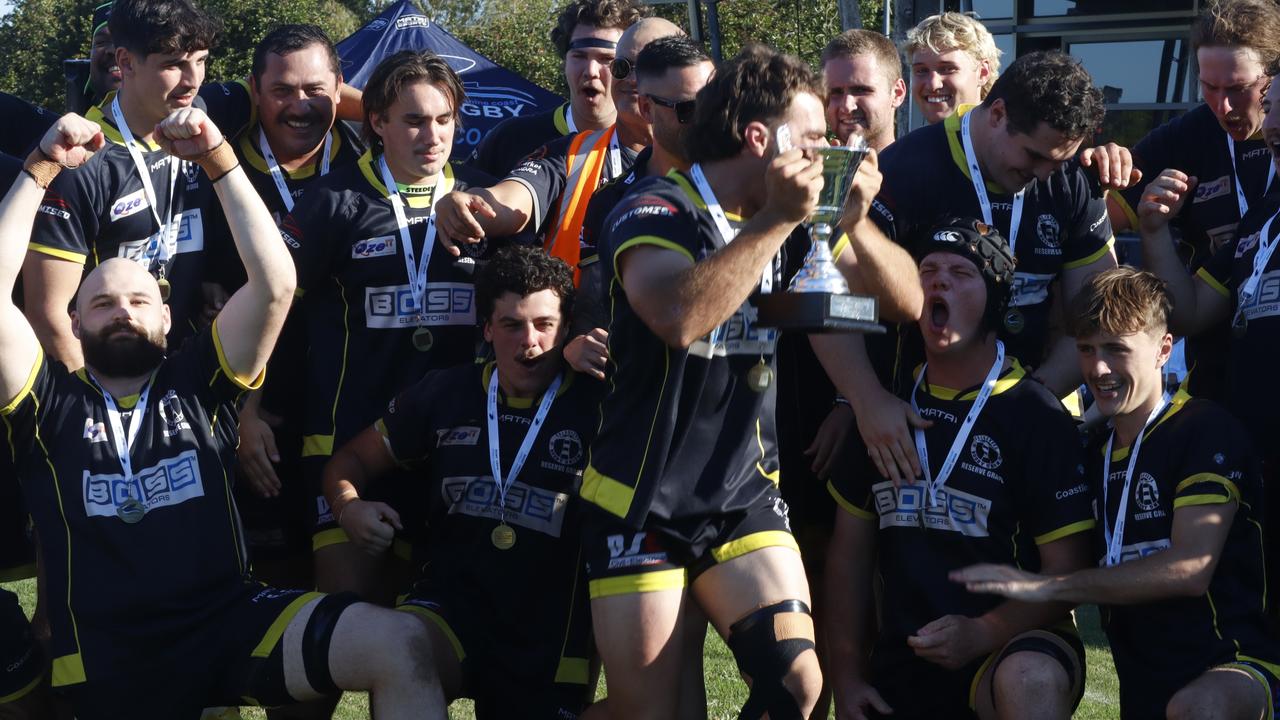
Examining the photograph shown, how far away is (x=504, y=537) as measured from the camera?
185 inches

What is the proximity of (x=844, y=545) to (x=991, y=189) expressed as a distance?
1339mm

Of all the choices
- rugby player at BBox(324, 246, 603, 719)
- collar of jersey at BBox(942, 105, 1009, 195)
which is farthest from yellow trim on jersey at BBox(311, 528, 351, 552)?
collar of jersey at BBox(942, 105, 1009, 195)

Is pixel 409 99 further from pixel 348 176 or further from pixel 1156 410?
pixel 1156 410

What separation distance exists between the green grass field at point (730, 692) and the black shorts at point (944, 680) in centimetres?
157

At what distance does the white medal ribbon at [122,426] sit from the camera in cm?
445

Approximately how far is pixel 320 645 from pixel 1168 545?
270 cm

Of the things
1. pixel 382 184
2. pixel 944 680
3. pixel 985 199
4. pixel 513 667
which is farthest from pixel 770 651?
pixel 382 184

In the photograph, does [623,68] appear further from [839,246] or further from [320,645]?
[320,645]

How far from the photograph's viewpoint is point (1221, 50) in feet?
17.2

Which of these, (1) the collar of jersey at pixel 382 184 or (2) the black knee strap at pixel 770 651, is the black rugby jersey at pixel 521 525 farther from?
(2) the black knee strap at pixel 770 651

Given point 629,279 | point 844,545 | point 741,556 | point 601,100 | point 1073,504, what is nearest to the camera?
point 629,279

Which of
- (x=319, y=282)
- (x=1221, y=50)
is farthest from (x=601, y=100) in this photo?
(x=1221, y=50)

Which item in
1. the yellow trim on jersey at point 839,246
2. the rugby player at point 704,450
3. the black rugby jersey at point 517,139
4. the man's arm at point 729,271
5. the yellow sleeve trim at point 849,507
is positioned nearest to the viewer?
the man's arm at point 729,271

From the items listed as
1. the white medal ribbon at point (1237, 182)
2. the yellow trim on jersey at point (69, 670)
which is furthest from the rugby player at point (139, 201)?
the white medal ribbon at point (1237, 182)
